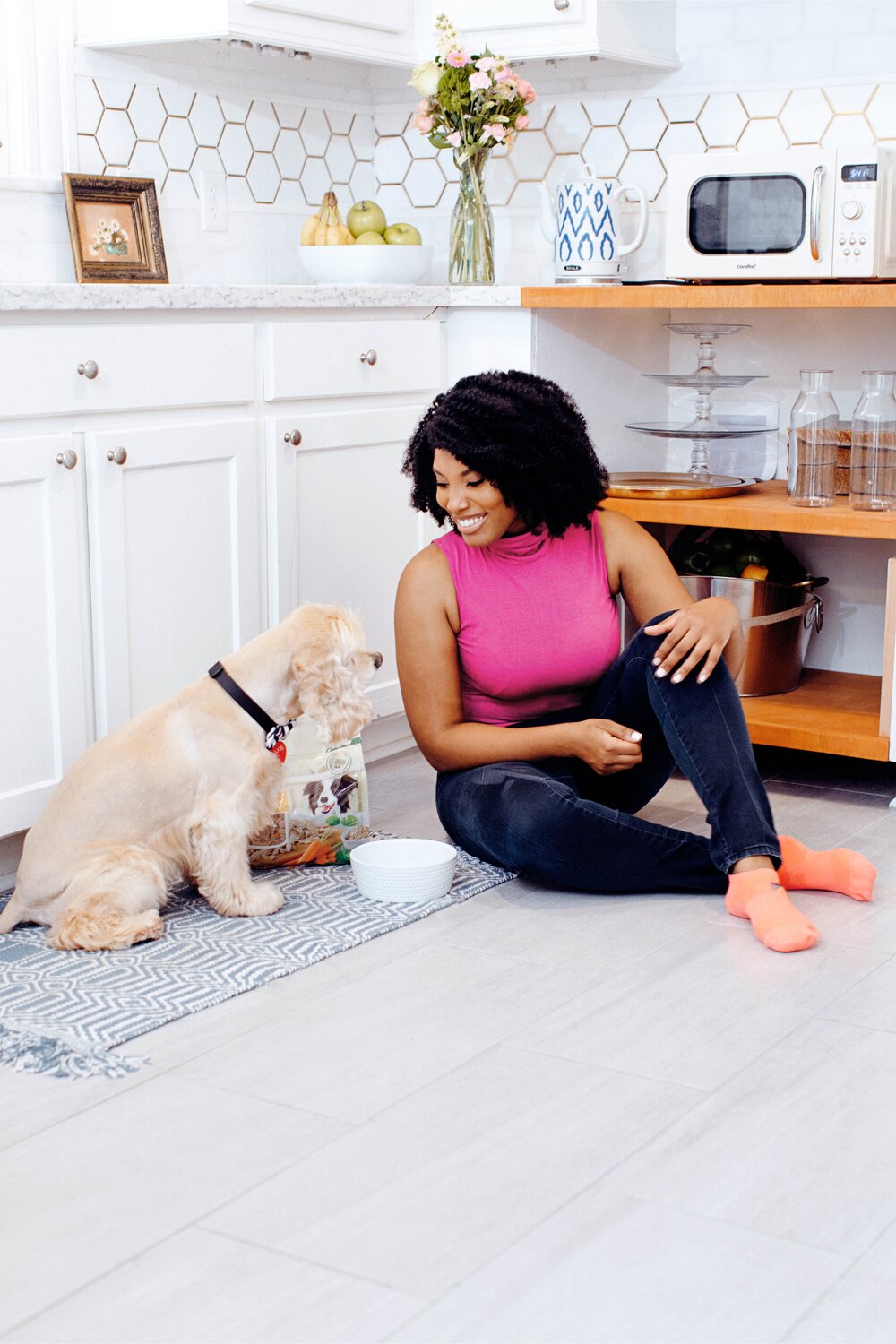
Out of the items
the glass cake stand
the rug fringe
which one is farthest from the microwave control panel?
the rug fringe

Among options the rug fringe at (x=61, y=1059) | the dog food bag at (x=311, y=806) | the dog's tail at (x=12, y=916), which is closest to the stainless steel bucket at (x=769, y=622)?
the dog food bag at (x=311, y=806)

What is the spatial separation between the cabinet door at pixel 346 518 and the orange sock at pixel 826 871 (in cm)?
105

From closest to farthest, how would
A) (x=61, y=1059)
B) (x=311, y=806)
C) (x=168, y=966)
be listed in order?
(x=61, y=1059), (x=168, y=966), (x=311, y=806)

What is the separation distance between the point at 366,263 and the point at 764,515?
100 centimetres

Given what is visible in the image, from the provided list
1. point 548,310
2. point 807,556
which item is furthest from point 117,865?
point 807,556

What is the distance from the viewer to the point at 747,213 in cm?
315

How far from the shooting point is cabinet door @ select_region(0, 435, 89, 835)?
2461 mm

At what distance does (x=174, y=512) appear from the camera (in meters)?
2.75

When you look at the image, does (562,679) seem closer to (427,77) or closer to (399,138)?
(427,77)

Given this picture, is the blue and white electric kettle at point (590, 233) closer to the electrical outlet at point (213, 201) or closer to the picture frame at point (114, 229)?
the electrical outlet at point (213, 201)

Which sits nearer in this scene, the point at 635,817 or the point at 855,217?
the point at 635,817

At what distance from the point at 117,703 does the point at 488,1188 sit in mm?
1323

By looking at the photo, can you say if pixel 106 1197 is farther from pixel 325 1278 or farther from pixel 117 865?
pixel 117 865

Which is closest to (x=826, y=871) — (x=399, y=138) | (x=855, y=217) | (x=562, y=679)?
(x=562, y=679)
